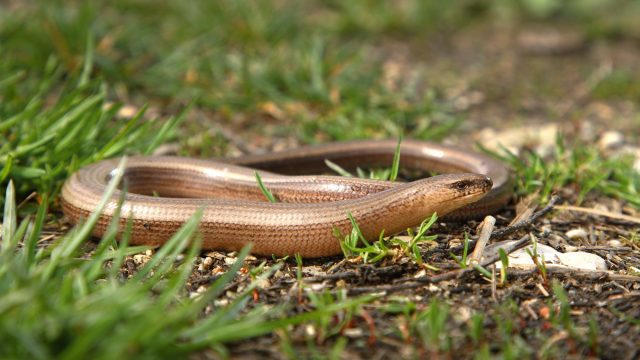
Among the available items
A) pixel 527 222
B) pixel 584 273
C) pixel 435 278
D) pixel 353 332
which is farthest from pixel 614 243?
pixel 353 332

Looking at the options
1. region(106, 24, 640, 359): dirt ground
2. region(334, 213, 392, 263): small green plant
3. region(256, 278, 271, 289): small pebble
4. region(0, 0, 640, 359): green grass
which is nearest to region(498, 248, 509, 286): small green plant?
region(106, 24, 640, 359): dirt ground

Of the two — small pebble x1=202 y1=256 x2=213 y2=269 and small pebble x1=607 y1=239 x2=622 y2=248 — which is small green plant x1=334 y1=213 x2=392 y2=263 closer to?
small pebble x1=202 y1=256 x2=213 y2=269

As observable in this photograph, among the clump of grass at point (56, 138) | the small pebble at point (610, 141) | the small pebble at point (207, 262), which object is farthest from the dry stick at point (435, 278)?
the small pebble at point (610, 141)

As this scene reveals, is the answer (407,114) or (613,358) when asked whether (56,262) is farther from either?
(407,114)

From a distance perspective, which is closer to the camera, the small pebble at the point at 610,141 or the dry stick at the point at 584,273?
the dry stick at the point at 584,273

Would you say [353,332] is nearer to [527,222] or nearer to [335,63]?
[527,222]

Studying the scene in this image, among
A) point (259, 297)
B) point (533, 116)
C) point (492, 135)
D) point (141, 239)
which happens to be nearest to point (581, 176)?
point (492, 135)

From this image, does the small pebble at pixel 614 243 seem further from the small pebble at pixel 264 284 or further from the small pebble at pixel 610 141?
the small pebble at pixel 264 284
